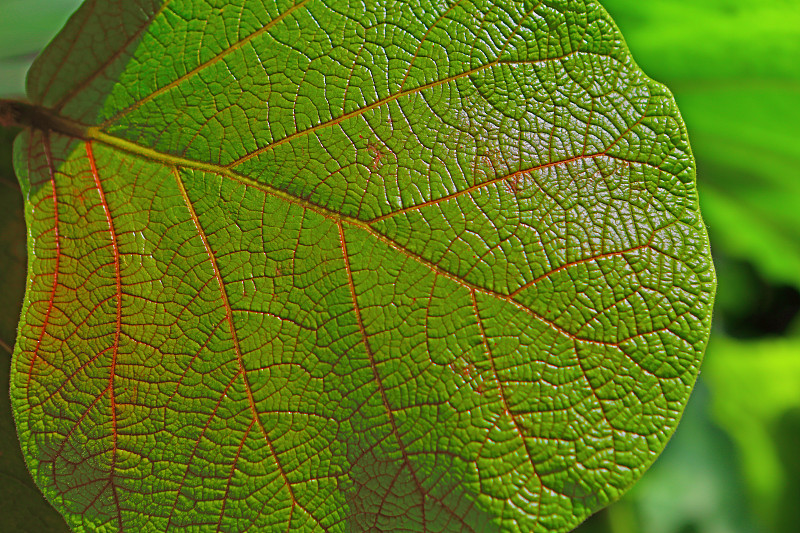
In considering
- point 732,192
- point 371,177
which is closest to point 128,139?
point 371,177

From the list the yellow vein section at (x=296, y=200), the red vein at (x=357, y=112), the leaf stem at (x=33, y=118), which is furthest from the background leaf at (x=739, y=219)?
the leaf stem at (x=33, y=118)

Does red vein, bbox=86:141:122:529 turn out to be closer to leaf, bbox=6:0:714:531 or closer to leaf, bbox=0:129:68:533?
leaf, bbox=6:0:714:531

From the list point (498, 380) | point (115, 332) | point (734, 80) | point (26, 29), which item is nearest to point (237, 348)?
point (115, 332)

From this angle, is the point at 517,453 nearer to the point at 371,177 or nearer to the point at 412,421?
the point at 412,421

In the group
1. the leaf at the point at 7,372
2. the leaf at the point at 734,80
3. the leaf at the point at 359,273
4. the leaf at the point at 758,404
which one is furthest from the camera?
the leaf at the point at 758,404

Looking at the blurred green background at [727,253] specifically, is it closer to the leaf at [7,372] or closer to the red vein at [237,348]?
the leaf at [7,372]

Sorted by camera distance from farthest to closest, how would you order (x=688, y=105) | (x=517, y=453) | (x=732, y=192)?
(x=732, y=192)
(x=688, y=105)
(x=517, y=453)
